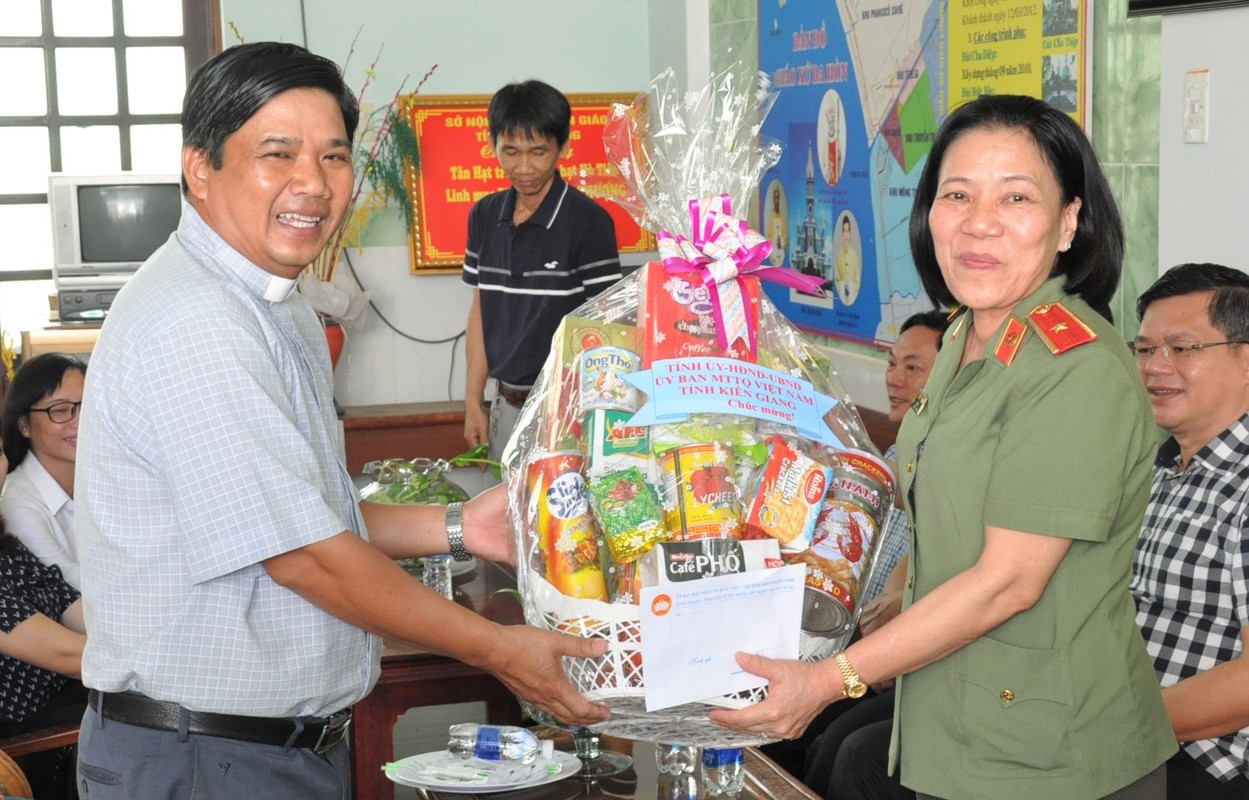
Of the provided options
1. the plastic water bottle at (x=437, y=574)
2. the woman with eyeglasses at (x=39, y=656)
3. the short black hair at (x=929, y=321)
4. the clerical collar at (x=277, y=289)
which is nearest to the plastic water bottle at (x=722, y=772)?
the clerical collar at (x=277, y=289)

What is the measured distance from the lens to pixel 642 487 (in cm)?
145

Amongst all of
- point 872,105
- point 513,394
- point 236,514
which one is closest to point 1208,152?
point 872,105

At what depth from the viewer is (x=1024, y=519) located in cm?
146

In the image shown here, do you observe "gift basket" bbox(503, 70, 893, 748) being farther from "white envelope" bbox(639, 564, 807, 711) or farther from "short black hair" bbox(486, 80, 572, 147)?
"short black hair" bbox(486, 80, 572, 147)

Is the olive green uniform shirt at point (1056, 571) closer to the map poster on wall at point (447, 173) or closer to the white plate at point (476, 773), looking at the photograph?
the white plate at point (476, 773)

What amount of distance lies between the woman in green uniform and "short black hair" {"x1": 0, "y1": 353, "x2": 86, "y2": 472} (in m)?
1.99

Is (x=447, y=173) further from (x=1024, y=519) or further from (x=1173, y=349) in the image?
(x=1024, y=519)

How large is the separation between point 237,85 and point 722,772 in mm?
1082

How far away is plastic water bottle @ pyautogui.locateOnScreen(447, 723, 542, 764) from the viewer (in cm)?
196

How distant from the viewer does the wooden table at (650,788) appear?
1870 millimetres

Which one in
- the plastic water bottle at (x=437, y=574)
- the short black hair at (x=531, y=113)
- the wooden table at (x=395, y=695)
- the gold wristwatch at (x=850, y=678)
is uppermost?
the short black hair at (x=531, y=113)

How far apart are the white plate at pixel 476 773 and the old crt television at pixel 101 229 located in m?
3.34

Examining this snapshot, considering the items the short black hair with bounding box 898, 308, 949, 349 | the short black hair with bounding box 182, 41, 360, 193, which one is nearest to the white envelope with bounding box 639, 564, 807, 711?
the short black hair with bounding box 182, 41, 360, 193

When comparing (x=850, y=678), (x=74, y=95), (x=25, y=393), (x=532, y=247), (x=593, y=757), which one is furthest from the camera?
(x=74, y=95)
